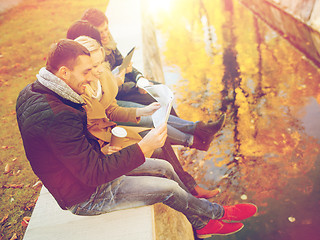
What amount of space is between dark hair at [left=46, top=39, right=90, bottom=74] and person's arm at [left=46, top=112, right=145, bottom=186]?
16.2 inches

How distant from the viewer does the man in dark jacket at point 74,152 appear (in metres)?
1.75

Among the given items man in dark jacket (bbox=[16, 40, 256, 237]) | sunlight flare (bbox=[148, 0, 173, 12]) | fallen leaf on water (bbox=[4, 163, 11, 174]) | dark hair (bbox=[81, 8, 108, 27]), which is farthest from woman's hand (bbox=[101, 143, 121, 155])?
sunlight flare (bbox=[148, 0, 173, 12])

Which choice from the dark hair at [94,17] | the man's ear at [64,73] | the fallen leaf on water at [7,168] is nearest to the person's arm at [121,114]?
the man's ear at [64,73]

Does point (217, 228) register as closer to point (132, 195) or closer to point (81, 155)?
point (132, 195)

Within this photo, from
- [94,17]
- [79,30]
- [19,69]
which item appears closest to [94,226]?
[79,30]

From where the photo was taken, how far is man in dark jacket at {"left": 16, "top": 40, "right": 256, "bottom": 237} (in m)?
1.75

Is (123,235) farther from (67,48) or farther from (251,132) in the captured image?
(251,132)

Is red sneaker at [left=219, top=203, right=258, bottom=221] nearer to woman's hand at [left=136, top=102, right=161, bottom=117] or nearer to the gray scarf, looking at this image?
woman's hand at [left=136, top=102, right=161, bottom=117]

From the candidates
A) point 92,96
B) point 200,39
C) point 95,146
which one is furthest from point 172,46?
point 95,146

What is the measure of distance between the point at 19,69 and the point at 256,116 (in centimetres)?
598

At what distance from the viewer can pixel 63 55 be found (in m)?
1.89

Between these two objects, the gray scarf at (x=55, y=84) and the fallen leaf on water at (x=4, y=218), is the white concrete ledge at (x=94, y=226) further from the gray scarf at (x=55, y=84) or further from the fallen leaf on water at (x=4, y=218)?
the gray scarf at (x=55, y=84)

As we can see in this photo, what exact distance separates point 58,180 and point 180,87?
424cm

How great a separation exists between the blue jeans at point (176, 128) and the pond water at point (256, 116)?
2.08 ft
